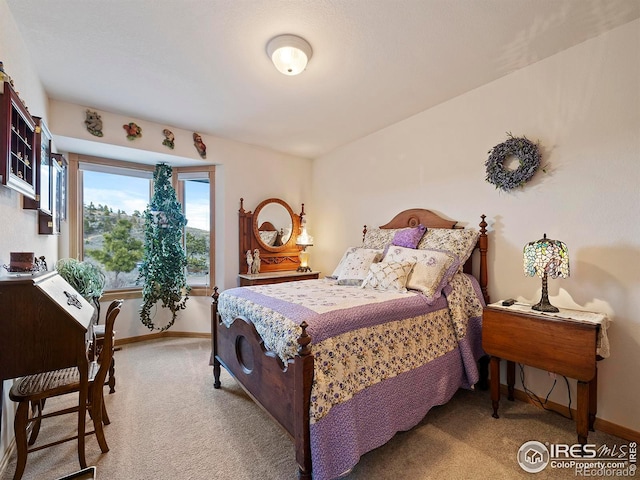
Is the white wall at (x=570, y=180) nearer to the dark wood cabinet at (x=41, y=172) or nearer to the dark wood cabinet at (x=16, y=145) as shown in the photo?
the dark wood cabinet at (x=16, y=145)

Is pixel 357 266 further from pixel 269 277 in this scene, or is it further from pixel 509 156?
pixel 509 156

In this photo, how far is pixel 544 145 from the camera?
2352 mm

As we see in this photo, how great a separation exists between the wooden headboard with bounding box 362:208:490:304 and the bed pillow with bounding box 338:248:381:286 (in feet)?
1.76

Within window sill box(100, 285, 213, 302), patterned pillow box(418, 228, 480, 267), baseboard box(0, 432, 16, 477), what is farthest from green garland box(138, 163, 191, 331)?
patterned pillow box(418, 228, 480, 267)

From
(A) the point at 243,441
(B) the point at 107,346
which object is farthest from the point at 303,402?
(B) the point at 107,346

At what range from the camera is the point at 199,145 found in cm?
386

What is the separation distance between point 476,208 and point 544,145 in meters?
0.70

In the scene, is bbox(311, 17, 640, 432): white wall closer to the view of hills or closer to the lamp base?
the lamp base

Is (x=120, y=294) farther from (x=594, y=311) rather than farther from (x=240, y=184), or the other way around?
(x=594, y=311)

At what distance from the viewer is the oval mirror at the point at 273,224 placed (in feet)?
14.2

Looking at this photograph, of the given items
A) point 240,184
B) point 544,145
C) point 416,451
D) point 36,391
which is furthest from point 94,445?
point 544,145

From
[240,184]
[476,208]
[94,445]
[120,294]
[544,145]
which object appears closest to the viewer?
[94,445]

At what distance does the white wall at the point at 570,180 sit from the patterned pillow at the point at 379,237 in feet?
1.45

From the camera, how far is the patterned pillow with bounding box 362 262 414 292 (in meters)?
2.46
